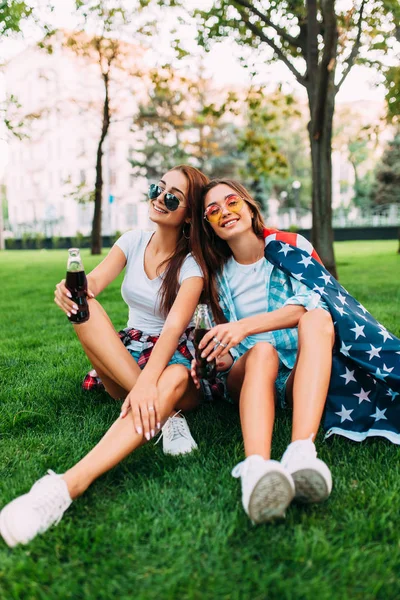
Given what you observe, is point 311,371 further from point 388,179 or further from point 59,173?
point 59,173

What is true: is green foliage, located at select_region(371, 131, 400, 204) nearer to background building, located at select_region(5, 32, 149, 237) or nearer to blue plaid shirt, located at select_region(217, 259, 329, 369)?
background building, located at select_region(5, 32, 149, 237)

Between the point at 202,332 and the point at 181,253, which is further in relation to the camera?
the point at 181,253

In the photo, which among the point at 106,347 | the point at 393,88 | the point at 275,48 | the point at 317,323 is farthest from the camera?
the point at 393,88

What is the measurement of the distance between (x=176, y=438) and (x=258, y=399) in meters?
0.56

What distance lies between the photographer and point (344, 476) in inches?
97.0

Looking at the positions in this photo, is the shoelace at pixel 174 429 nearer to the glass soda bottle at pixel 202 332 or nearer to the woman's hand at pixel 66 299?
the glass soda bottle at pixel 202 332

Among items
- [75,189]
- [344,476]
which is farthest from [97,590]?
[75,189]

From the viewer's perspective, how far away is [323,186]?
10.0 meters

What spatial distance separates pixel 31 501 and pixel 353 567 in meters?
1.17

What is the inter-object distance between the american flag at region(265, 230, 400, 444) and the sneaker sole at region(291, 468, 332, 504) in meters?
0.68

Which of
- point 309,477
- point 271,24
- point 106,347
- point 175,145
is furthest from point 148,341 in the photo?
point 175,145

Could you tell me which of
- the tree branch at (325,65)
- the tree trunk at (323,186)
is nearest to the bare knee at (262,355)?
the tree branch at (325,65)

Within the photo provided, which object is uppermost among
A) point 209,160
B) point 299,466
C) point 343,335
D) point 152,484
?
point 209,160

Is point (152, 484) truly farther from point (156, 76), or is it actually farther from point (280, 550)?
point (156, 76)
